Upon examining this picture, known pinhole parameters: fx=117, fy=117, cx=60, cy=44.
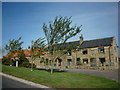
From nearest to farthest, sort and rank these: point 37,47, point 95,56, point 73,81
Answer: point 73,81 < point 37,47 < point 95,56

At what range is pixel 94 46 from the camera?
3338 centimetres

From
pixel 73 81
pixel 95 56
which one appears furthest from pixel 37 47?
pixel 95 56

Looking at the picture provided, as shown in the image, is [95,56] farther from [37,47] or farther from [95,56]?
[37,47]

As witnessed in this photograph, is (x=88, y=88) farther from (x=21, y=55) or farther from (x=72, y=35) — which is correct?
(x=21, y=55)

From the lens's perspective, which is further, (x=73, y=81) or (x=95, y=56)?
(x=95, y=56)

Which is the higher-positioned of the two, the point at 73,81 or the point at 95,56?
the point at 95,56

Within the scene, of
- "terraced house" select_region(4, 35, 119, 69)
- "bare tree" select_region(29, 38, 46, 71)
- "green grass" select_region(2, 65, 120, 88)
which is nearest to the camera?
"green grass" select_region(2, 65, 120, 88)

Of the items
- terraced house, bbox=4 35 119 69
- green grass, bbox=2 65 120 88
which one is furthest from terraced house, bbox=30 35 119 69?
green grass, bbox=2 65 120 88

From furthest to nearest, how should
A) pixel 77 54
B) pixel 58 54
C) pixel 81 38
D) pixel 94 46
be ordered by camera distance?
pixel 81 38 < pixel 77 54 < pixel 94 46 < pixel 58 54

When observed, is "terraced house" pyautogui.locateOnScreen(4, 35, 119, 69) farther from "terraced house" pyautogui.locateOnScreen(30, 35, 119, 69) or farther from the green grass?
the green grass

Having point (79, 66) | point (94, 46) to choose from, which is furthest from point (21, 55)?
point (94, 46)

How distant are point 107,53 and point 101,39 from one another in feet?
18.7

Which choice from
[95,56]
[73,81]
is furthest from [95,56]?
[73,81]

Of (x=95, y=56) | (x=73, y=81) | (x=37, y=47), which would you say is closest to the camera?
(x=73, y=81)
